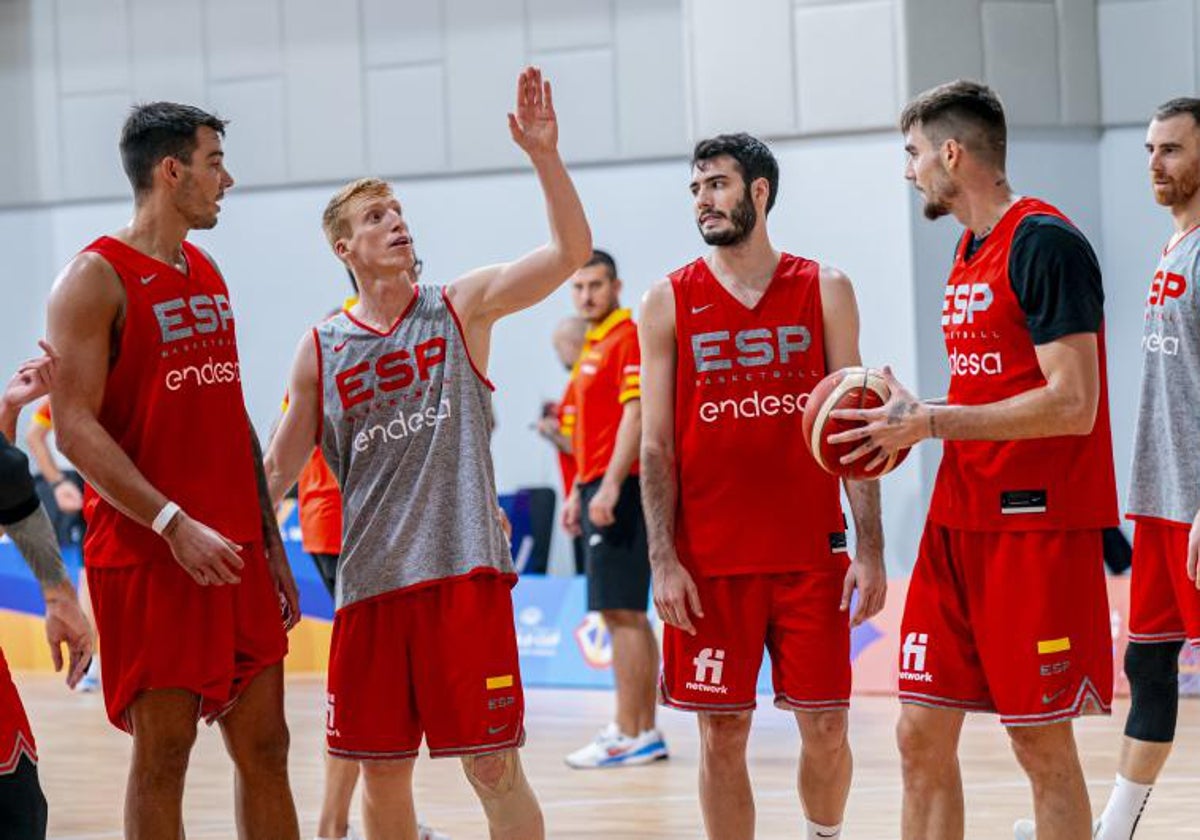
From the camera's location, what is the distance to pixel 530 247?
49.7 feet

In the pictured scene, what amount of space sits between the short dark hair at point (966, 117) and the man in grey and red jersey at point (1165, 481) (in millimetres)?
996

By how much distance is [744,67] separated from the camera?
12.8m

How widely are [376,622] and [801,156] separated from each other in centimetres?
768

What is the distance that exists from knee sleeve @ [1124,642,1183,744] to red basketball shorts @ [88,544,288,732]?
257 centimetres

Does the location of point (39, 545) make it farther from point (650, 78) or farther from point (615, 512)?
point (650, 78)

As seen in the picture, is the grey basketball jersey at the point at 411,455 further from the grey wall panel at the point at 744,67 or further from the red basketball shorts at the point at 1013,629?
the grey wall panel at the point at 744,67

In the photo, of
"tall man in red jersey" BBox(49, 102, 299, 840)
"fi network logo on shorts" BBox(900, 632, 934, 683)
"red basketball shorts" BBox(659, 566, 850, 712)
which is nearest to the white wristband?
"tall man in red jersey" BBox(49, 102, 299, 840)

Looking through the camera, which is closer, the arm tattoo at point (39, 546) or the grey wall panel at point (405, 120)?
the arm tattoo at point (39, 546)

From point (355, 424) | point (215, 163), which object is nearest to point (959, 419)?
point (355, 424)

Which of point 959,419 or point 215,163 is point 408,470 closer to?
point 215,163

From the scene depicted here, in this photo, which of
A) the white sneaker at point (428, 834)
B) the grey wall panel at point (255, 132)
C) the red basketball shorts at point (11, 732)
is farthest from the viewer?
the grey wall panel at point (255, 132)

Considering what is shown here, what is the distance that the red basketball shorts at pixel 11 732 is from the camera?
4559 millimetres

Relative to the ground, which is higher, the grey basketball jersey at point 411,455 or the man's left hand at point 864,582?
the grey basketball jersey at point 411,455

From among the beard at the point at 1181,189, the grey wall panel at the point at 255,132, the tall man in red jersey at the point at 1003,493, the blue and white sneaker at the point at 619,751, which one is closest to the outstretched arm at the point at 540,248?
the tall man in red jersey at the point at 1003,493
